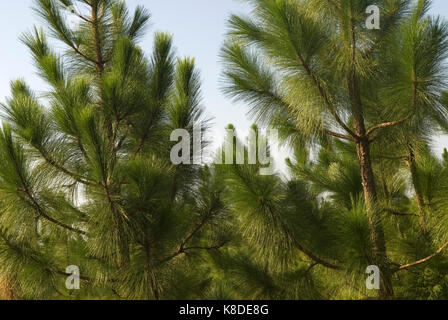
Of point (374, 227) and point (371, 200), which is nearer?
point (374, 227)

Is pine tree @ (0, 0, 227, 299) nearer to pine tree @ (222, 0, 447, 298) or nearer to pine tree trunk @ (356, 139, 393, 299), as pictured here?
pine tree @ (222, 0, 447, 298)

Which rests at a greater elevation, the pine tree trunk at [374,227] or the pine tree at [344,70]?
the pine tree at [344,70]

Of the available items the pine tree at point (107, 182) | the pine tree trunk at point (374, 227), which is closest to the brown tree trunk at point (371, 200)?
the pine tree trunk at point (374, 227)

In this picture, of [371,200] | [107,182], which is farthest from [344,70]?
[107,182]

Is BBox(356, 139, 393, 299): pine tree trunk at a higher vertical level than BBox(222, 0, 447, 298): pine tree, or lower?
lower

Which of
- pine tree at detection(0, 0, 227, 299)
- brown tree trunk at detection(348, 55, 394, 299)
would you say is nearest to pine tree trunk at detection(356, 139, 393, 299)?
brown tree trunk at detection(348, 55, 394, 299)

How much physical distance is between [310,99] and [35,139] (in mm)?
2415

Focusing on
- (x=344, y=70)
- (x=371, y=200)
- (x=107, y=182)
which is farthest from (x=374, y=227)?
(x=107, y=182)

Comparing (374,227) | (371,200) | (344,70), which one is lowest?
(374,227)

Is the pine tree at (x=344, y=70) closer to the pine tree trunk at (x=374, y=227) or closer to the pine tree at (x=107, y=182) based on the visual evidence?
the pine tree trunk at (x=374, y=227)

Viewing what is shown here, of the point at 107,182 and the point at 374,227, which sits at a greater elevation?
the point at 107,182

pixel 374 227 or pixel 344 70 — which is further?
pixel 344 70

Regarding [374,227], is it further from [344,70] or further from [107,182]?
[107,182]
